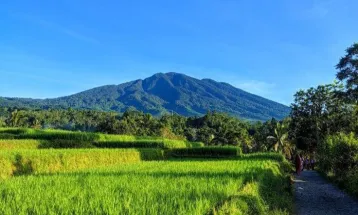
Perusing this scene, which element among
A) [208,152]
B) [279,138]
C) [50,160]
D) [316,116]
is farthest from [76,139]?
[279,138]

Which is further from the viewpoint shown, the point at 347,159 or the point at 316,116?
the point at 316,116

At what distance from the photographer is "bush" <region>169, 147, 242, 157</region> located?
3550 centimetres

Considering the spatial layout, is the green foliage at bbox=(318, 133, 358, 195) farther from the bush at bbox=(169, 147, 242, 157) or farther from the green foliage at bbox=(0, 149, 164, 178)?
the bush at bbox=(169, 147, 242, 157)

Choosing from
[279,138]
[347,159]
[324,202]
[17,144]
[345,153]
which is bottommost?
[324,202]

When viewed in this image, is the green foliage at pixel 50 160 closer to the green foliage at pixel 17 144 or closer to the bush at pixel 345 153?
the green foliage at pixel 17 144

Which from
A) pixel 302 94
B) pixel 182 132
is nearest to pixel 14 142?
pixel 302 94

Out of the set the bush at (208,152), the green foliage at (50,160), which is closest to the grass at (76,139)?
the bush at (208,152)

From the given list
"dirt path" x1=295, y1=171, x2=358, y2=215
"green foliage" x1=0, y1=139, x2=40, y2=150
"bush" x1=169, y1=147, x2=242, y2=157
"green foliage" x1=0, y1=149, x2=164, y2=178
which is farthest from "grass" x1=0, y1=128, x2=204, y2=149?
"dirt path" x1=295, y1=171, x2=358, y2=215

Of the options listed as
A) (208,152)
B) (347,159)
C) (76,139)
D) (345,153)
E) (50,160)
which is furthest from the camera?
(208,152)

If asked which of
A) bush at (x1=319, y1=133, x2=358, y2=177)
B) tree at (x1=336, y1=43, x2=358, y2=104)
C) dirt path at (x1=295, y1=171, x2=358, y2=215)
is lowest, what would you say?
dirt path at (x1=295, y1=171, x2=358, y2=215)

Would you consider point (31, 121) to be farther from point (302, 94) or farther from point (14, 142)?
point (14, 142)

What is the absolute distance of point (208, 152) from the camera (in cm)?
3619

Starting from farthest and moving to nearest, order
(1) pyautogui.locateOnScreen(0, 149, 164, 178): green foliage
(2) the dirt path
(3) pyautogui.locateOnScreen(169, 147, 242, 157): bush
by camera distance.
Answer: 1. (3) pyautogui.locateOnScreen(169, 147, 242, 157): bush
2. (1) pyautogui.locateOnScreen(0, 149, 164, 178): green foliage
3. (2) the dirt path

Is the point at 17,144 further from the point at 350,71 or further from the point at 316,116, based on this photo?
the point at 316,116
